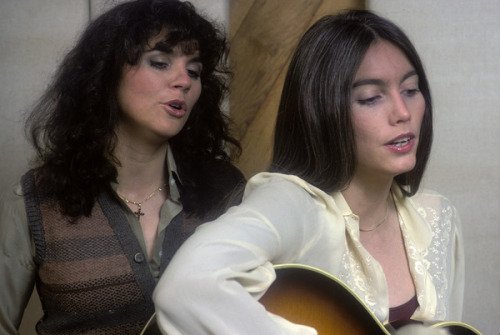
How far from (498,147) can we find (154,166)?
3.32 feet

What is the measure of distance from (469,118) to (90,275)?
3.85ft

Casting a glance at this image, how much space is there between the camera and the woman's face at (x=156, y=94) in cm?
178

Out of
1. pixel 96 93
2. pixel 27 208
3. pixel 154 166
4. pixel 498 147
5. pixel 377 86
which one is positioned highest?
pixel 377 86

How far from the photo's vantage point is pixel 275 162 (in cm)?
150

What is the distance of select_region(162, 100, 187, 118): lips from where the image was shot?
178 centimetres

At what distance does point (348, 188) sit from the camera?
148 cm

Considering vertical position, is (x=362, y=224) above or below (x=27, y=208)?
above

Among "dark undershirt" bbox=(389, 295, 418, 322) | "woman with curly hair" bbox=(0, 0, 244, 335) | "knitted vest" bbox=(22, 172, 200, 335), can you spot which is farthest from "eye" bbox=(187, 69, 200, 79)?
"dark undershirt" bbox=(389, 295, 418, 322)

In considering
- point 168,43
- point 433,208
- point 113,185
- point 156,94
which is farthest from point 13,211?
point 433,208

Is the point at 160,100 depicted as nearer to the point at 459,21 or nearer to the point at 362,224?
the point at 362,224

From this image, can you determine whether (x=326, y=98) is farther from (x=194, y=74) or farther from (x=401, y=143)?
(x=194, y=74)

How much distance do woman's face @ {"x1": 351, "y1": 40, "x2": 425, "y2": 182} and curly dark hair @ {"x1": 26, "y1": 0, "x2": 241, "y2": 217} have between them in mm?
601

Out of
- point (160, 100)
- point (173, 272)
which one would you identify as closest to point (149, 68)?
point (160, 100)

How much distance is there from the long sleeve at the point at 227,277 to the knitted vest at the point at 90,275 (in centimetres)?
56
